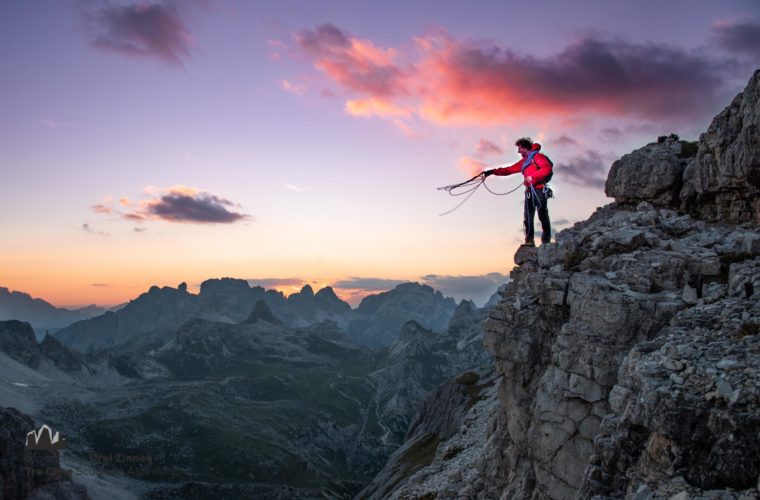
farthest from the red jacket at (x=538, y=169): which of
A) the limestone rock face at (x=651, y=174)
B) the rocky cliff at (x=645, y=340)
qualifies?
the limestone rock face at (x=651, y=174)

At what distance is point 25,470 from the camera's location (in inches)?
5015

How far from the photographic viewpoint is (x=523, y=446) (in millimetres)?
31047

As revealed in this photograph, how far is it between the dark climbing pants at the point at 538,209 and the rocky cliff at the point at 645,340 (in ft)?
4.06

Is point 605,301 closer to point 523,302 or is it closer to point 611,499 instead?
point 523,302

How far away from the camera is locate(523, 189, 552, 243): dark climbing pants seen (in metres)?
33.5

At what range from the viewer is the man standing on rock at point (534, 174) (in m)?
33.3

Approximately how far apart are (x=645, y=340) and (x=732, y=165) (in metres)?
10.2

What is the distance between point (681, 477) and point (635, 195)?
24.6 metres

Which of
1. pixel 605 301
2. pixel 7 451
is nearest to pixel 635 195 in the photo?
pixel 605 301

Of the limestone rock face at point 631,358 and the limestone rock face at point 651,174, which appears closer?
the limestone rock face at point 631,358

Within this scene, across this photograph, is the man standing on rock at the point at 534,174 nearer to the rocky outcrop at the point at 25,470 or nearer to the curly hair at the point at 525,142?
the curly hair at the point at 525,142

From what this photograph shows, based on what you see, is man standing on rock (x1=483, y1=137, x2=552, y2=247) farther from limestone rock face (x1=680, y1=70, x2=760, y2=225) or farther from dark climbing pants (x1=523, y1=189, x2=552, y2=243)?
limestone rock face (x1=680, y1=70, x2=760, y2=225)

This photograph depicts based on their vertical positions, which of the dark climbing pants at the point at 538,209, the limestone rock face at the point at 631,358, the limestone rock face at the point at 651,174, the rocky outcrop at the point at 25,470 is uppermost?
the limestone rock face at the point at 651,174

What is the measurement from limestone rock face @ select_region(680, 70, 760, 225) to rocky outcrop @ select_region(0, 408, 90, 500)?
149 m
